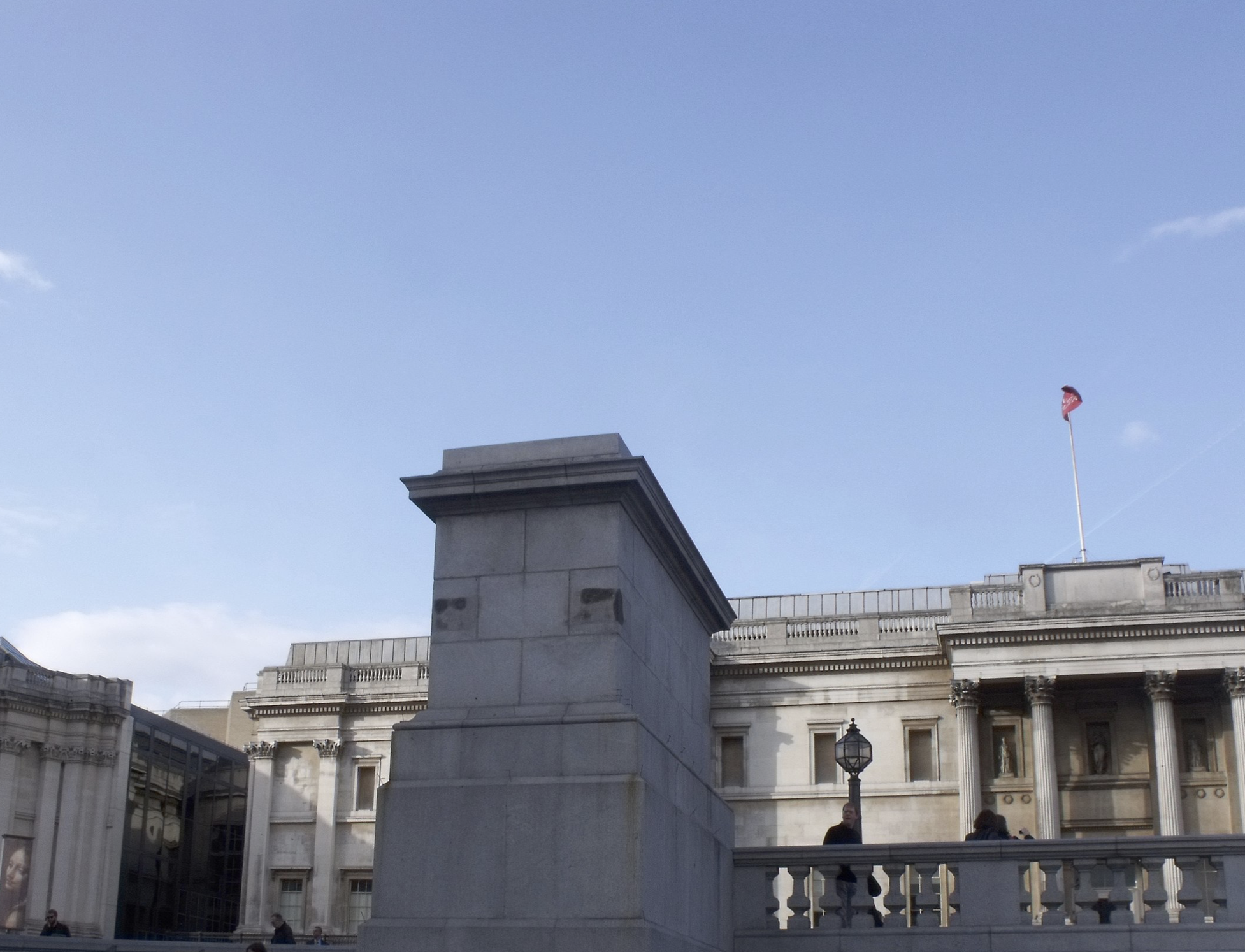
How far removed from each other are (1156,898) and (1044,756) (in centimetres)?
3529

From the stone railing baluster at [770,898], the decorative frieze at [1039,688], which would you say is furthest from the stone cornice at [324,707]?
the stone railing baluster at [770,898]

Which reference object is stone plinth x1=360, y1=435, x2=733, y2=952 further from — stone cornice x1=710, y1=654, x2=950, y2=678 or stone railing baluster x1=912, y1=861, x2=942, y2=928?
stone cornice x1=710, y1=654, x2=950, y2=678

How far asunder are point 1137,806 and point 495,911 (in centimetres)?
4050

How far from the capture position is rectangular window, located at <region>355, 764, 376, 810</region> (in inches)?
2195

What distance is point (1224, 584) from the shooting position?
1797 inches

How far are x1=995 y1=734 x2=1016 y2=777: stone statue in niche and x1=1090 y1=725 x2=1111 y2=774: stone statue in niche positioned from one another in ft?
8.07

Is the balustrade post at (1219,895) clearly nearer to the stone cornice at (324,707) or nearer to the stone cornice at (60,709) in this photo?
the stone cornice at (324,707)

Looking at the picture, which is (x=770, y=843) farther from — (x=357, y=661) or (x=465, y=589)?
(x=465, y=589)

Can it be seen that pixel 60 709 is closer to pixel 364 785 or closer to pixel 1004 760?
pixel 364 785

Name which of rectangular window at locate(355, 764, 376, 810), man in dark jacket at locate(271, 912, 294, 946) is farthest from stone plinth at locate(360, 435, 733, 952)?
rectangular window at locate(355, 764, 376, 810)

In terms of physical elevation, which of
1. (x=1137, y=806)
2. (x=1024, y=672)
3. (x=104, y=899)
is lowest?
(x=104, y=899)

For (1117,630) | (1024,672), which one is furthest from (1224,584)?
(1024,672)

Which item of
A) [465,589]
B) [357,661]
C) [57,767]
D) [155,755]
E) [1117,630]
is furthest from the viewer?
[357,661]

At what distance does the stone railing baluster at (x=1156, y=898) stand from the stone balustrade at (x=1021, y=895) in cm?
1
